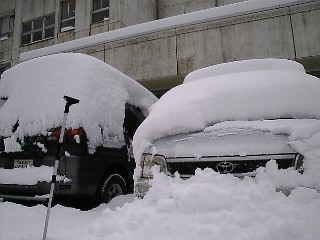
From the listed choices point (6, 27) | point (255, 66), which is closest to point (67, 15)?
point (6, 27)

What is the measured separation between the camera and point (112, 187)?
14.1 feet

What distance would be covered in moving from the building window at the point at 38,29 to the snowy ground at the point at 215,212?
2204 centimetres

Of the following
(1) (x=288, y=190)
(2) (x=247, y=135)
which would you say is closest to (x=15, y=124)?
(2) (x=247, y=135)

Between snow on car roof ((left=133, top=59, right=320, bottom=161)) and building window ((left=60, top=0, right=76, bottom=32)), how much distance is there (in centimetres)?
1978

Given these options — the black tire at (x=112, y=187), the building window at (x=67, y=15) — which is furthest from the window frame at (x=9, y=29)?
the black tire at (x=112, y=187)

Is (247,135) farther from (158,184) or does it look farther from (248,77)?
(248,77)

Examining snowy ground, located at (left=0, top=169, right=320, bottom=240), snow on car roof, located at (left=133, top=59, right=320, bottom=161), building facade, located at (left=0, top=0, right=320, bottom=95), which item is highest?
building facade, located at (left=0, top=0, right=320, bottom=95)

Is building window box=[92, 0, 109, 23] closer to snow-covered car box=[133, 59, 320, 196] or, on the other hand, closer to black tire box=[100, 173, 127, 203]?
black tire box=[100, 173, 127, 203]

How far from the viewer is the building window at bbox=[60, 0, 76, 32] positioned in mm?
20578

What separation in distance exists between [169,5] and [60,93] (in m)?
20.4

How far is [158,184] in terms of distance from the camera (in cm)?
222

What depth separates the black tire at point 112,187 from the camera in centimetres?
404

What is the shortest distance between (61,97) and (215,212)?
2815 millimetres

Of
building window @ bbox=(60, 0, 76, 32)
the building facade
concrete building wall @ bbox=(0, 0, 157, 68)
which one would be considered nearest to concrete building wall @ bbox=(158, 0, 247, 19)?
concrete building wall @ bbox=(0, 0, 157, 68)
